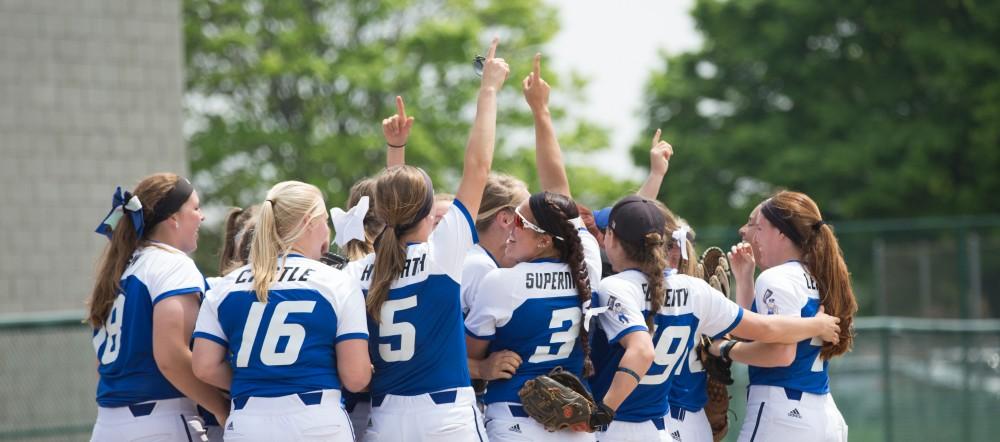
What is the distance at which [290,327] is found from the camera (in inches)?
157

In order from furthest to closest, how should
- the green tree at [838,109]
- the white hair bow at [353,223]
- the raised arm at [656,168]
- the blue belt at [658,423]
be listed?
the green tree at [838,109]
the raised arm at [656,168]
the blue belt at [658,423]
the white hair bow at [353,223]

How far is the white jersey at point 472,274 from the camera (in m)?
4.57

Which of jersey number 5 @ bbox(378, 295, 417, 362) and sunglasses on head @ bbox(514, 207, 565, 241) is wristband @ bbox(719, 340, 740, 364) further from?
jersey number 5 @ bbox(378, 295, 417, 362)

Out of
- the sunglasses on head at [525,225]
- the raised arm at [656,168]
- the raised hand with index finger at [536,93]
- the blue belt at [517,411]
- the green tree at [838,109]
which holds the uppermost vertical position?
the green tree at [838,109]

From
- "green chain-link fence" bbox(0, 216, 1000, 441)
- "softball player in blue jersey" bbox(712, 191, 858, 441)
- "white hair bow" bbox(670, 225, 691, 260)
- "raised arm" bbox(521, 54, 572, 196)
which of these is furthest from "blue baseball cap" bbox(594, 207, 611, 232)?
"green chain-link fence" bbox(0, 216, 1000, 441)

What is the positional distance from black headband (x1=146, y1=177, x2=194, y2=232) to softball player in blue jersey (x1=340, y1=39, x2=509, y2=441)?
0.89 m

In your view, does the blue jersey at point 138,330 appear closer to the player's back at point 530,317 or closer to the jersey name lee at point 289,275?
the jersey name lee at point 289,275

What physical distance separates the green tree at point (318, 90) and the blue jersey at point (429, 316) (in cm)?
2159

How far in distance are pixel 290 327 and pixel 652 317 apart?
143 cm

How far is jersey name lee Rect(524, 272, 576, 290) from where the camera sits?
4316 millimetres

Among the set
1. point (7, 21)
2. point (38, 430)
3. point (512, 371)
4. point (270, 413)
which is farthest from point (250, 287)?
point (7, 21)

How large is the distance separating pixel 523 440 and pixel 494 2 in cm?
2618

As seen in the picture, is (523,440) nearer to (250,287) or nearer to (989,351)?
(250,287)

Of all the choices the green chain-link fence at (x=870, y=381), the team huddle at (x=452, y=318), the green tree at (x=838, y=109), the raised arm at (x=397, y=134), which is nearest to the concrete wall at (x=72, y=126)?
the green chain-link fence at (x=870, y=381)
